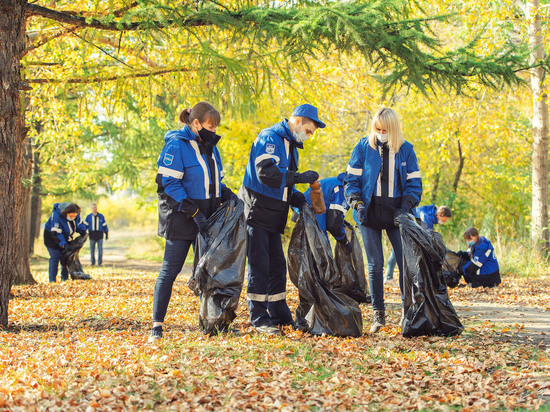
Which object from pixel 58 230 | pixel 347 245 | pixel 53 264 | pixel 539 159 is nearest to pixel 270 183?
pixel 347 245

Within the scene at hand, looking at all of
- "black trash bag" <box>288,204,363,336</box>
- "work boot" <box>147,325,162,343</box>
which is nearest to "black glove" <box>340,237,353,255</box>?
"black trash bag" <box>288,204,363,336</box>

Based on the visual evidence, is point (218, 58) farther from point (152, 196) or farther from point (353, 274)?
point (152, 196)

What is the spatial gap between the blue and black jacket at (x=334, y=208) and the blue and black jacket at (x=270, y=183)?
2.00 feet

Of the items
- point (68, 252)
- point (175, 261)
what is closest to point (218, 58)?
point (175, 261)

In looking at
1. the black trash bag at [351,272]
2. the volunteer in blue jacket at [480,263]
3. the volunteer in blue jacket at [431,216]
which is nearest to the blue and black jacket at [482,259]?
the volunteer in blue jacket at [480,263]

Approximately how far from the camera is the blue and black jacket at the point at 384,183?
5.02m

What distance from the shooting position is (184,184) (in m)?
4.83

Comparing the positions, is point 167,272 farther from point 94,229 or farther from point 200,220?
point 94,229

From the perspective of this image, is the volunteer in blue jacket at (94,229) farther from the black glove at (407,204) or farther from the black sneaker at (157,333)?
the black glove at (407,204)

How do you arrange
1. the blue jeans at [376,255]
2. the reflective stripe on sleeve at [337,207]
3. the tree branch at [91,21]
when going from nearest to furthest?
1. the blue jeans at [376,255]
2. the tree branch at [91,21]
3. the reflective stripe on sleeve at [337,207]

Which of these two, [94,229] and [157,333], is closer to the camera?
[157,333]

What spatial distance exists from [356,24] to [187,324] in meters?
3.37

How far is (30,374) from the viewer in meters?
3.61

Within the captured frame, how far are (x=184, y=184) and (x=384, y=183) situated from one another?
1.76 metres
